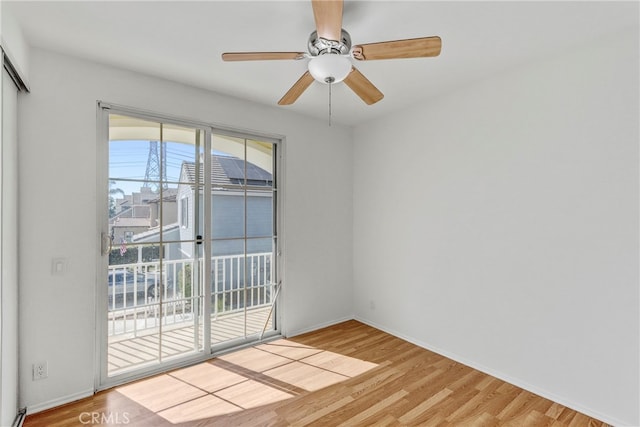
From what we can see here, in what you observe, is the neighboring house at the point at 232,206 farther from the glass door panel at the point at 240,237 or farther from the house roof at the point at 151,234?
the house roof at the point at 151,234

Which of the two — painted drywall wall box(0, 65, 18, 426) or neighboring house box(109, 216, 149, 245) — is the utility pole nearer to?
neighboring house box(109, 216, 149, 245)

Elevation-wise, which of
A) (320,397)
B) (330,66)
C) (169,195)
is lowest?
(320,397)

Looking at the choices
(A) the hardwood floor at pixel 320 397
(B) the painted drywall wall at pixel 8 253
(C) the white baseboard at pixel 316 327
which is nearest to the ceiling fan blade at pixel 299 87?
(B) the painted drywall wall at pixel 8 253

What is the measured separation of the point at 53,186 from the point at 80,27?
42.9 inches

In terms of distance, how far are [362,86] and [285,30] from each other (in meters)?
0.62

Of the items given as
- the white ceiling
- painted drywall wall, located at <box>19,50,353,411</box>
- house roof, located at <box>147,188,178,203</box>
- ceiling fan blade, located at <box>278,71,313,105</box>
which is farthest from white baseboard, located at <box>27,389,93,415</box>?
ceiling fan blade, located at <box>278,71,313,105</box>

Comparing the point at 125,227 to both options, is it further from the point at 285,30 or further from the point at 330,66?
the point at 330,66

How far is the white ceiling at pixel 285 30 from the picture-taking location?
179cm

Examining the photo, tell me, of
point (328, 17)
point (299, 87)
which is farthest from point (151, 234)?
point (328, 17)

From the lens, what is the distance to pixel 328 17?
148 centimetres

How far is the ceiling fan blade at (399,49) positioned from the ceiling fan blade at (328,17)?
17cm

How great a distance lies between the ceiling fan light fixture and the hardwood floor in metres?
2.21

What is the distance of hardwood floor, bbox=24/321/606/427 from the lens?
208 cm

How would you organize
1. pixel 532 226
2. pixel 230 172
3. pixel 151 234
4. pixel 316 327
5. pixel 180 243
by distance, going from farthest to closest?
pixel 316 327 → pixel 230 172 → pixel 180 243 → pixel 151 234 → pixel 532 226
